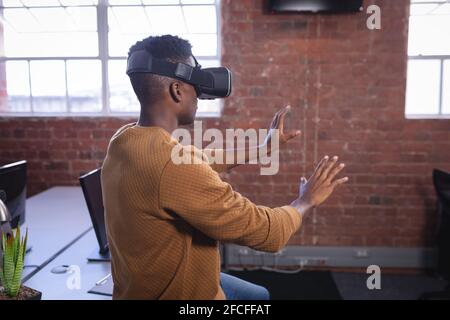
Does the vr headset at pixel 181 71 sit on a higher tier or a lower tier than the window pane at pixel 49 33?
lower

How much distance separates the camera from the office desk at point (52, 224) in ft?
6.17

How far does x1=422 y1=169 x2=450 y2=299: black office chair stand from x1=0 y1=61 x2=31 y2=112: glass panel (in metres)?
3.37

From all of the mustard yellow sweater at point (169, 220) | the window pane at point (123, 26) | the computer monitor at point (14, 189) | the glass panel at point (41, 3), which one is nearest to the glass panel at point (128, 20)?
the window pane at point (123, 26)

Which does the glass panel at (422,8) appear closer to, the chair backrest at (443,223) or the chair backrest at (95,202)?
the chair backrest at (443,223)

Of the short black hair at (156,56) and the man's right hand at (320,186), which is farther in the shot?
the man's right hand at (320,186)

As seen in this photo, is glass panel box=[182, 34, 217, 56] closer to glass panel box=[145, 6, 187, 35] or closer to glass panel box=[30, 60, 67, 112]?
glass panel box=[145, 6, 187, 35]

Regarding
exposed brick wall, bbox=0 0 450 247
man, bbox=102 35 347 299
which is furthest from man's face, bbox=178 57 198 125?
exposed brick wall, bbox=0 0 450 247

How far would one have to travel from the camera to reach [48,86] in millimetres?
3615

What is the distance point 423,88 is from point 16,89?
3530 mm

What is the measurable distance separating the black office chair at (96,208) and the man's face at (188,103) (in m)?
0.73

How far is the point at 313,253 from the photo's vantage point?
3449mm

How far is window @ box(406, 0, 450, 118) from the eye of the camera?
11.0ft

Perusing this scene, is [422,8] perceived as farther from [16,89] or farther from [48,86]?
[16,89]
